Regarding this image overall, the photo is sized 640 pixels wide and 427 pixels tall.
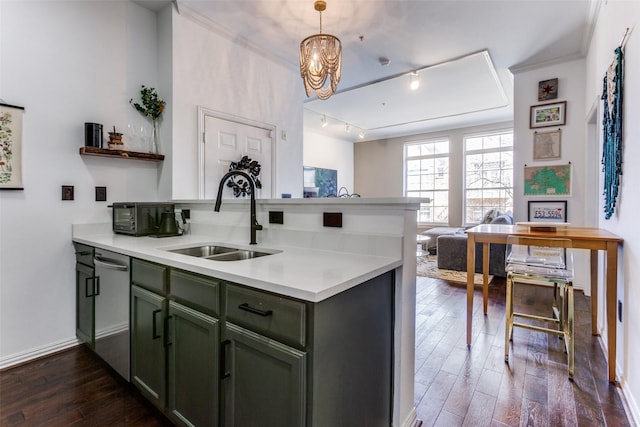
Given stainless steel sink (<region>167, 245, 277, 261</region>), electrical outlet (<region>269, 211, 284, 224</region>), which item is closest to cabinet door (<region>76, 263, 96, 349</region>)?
stainless steel sink (<region>167, 245, 277, 261</region>)

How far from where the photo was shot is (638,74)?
63.8 inches

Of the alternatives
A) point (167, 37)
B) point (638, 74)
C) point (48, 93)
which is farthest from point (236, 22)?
point (638, 74)

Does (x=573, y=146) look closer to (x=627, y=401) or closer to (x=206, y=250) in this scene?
(x=627, y=401)

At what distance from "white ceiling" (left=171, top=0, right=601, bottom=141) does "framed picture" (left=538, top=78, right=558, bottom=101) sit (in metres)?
0.26

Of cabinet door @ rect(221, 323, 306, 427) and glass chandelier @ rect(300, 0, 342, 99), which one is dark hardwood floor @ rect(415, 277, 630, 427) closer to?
→ cabinet door @ rect(221, 323, 306, 427)

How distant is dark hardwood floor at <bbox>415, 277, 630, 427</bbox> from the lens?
1.60 m

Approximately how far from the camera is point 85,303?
223cm

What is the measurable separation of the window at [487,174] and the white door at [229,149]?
17.0 feet

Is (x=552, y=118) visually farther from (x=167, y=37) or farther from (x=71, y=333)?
(x=71, y=333)

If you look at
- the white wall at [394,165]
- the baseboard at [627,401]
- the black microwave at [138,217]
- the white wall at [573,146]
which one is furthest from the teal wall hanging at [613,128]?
the white wall at [394,165]

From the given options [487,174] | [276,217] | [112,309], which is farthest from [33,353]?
[487,174]

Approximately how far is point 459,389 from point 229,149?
286cm

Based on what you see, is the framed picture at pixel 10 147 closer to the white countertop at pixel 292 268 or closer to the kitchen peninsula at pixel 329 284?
the kitchen peninsula at pixel 329 284

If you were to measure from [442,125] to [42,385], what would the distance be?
7331mm
